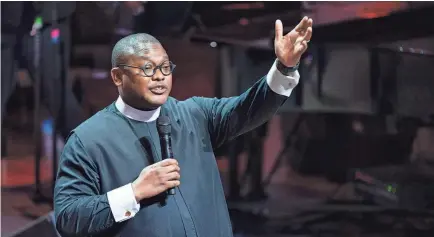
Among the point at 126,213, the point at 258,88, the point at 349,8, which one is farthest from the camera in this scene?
the point at 349,8

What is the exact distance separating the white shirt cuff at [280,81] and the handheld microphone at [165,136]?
219 millimetres

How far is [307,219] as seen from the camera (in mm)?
2305

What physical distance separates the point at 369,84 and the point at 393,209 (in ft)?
1.86

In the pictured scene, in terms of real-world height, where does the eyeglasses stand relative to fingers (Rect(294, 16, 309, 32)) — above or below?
below

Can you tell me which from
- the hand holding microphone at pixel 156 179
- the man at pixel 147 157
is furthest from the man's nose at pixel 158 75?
the hand holding microphone at pixel 156 179

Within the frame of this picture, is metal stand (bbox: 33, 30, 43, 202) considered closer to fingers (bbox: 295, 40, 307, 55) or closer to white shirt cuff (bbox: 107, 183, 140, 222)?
white shirt cuff (bbox: 107, 183, 140, 222)

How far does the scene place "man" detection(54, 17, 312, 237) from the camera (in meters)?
0.90

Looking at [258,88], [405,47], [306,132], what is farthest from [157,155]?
[405,47]

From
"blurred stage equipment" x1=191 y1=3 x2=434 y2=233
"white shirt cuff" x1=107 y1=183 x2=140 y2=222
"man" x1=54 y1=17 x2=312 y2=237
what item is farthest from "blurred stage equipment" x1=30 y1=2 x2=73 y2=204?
"white shirt cuff" x1=107 y1=183 x2=140 y2=222

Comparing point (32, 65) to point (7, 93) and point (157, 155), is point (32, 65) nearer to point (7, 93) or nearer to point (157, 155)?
point (7, 93)

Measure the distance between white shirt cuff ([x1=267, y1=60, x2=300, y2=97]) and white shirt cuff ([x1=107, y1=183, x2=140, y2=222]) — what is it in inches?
13.4

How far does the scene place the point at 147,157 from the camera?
99 cm

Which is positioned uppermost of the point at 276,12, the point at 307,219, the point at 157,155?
the point at 276,12

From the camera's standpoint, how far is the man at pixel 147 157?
90cm
